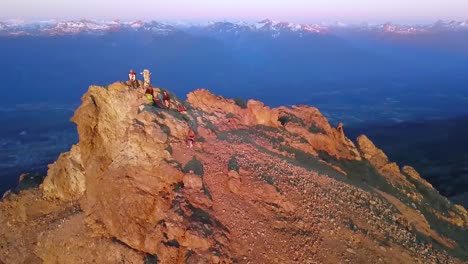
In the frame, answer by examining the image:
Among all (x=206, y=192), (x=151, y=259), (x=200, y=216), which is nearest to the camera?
(x=200, y=216)

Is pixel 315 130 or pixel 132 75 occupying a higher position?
pixel 132 75

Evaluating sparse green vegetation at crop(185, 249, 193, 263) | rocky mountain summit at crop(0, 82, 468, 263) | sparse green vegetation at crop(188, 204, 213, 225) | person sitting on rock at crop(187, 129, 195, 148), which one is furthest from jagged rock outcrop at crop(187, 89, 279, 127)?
sparse green vegetation at crop(185, 249, 193, 263)

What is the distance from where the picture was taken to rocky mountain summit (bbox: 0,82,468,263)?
48.3 feet

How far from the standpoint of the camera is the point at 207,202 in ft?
51.2

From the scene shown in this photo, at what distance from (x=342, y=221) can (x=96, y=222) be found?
10338 mm

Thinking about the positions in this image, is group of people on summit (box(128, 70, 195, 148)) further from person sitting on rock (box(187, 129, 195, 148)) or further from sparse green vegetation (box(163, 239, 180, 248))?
sparse green vegetation (box(163, 239, 180, 248))

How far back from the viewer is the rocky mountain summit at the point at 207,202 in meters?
14.7

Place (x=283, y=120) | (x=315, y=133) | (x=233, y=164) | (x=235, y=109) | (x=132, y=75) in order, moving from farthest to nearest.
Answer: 1. (x=283, y=120)
2. (x=315, y=133)
3. (x=235, y=109)
4. (x=132, y=75)
5. (x=233, y=164)

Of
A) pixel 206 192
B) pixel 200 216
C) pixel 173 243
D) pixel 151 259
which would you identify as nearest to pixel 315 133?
pixel 206 192

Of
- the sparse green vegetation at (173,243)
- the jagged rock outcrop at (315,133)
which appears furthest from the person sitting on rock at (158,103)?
the sparse green vegetation at (173,243)

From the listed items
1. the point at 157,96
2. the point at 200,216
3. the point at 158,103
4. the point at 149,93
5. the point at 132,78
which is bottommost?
the point at 200,216

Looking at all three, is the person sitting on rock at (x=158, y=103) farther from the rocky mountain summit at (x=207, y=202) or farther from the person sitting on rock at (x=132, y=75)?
the person sitting on rock at (x=132, y=75)

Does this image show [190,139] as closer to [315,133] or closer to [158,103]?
[158,103]

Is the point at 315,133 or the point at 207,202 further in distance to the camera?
the point at 315,133
